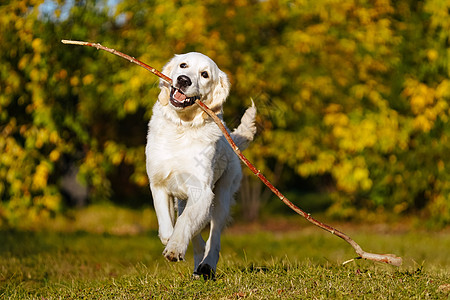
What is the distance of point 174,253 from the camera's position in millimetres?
3779

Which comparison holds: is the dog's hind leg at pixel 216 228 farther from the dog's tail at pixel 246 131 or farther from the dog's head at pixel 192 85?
the dog's head at pixel 192 85

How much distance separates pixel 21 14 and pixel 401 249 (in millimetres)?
6137

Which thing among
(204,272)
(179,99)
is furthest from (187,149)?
(204,272)

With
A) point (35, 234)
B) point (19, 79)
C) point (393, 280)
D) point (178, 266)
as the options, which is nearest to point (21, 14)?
point (19, 79)

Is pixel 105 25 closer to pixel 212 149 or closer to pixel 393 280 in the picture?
pixel 212 149

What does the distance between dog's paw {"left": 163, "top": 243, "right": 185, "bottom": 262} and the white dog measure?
0.15 m

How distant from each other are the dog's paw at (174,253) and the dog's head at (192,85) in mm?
931

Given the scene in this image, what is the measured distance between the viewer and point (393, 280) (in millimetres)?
3885

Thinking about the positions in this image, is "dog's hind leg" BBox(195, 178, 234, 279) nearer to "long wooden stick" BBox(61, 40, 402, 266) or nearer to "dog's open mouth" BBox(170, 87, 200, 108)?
"long wooden stick" BBox(61, 40, 402, 266)

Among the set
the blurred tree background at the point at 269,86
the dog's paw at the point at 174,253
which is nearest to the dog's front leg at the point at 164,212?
the dog's paw at the point at 174,253

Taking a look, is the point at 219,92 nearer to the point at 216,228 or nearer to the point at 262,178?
the point at 262,178

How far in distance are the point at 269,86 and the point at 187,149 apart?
6.54m

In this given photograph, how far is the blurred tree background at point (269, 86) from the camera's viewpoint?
8961 mm

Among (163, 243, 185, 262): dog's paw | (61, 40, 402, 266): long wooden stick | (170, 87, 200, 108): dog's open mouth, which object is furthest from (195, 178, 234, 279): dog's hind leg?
(170, 87, 200, 108): dog's open mouth
